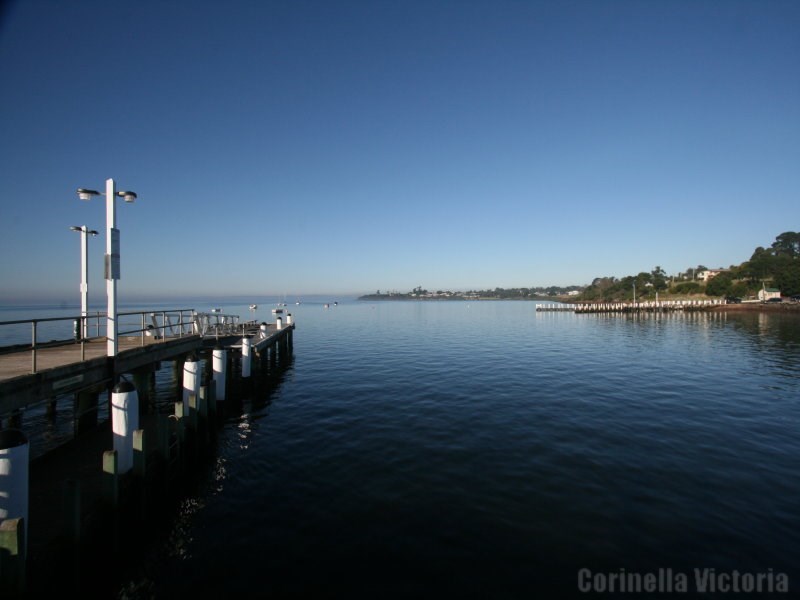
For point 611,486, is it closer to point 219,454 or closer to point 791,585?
point 791,585

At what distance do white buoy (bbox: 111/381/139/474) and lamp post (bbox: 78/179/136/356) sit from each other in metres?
4.30

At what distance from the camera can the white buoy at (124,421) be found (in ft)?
26.4

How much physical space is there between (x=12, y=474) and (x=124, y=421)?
2.91m

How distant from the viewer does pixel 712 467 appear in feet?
35.1

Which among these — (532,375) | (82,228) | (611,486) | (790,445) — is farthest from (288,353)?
(790,445)

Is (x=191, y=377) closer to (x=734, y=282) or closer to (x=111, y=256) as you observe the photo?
(x=111, y=256)

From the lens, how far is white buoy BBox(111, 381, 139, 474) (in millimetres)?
8055

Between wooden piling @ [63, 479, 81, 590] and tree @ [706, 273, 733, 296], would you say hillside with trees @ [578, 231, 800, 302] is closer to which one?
tree @ [706, 273, 733, 296]

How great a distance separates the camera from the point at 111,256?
492 inches

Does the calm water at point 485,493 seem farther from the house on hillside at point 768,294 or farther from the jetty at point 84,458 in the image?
the house on hillside at point 768,294

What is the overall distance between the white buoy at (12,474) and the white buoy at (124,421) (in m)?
2.15

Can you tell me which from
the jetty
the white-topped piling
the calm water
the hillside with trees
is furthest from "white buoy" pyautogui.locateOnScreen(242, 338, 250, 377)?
the hillside with trees

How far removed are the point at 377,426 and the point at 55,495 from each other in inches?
356

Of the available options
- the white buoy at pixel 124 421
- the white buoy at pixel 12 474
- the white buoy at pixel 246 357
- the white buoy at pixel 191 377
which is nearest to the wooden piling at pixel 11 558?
the white buoy at pixel 12 474
